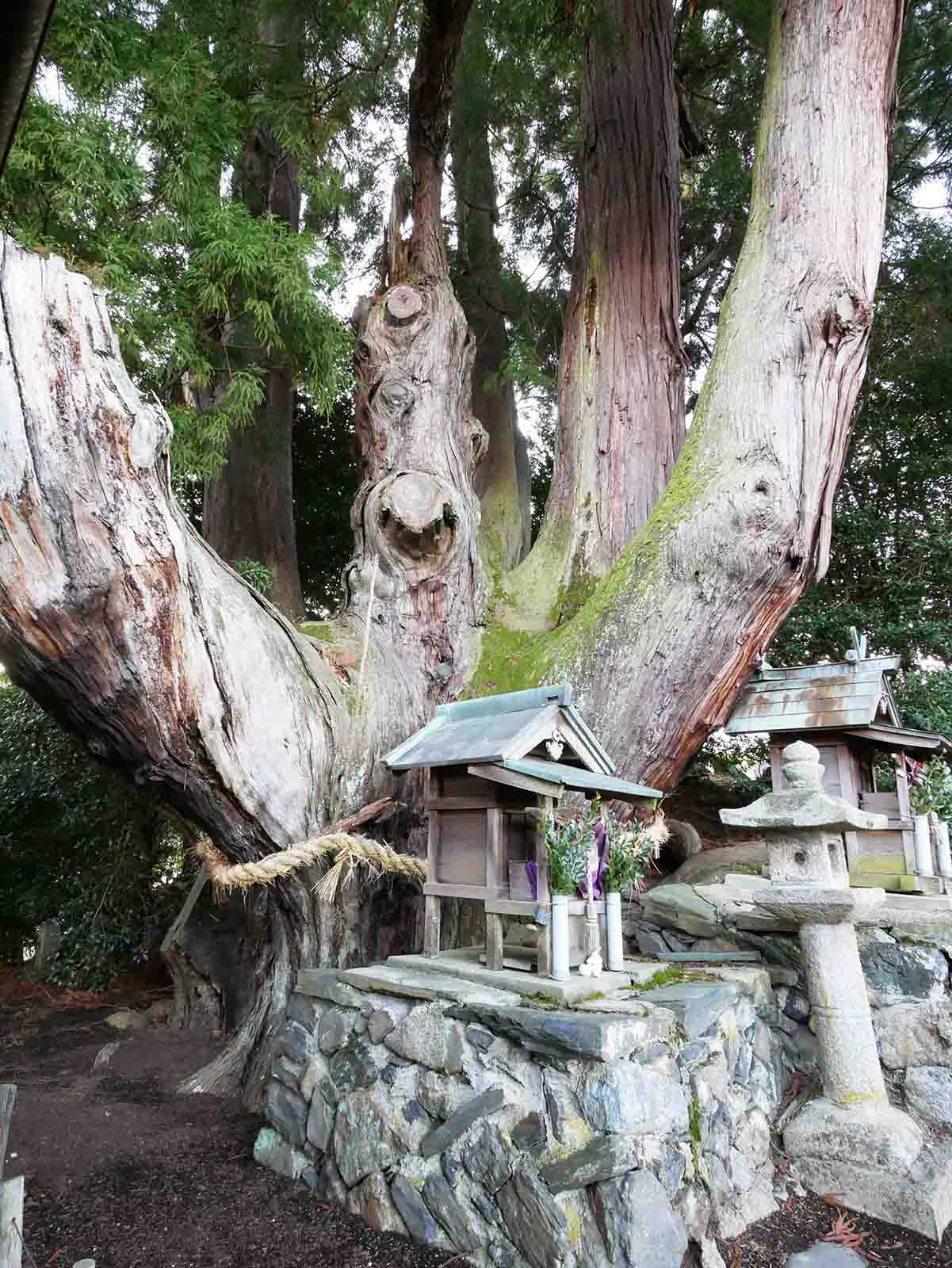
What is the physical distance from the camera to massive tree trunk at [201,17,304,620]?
6984 millimetres

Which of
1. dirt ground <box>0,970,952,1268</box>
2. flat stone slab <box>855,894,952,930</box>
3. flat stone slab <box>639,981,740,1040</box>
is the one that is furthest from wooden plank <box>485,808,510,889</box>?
flat stone slab <box>855,894,952,930</box>

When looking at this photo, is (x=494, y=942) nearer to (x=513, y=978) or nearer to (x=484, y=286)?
(x=513, y=978)

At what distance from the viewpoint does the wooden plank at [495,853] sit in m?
2.83

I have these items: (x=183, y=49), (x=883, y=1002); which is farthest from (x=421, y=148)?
(x=883, y=1002)

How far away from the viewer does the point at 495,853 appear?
284 cm

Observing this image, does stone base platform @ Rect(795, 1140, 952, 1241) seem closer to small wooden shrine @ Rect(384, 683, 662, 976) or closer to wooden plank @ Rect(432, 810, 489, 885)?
small wooden shrine @ Rect(384, 683, 662, 976)

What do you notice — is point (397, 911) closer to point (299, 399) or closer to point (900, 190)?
point (299, 399)

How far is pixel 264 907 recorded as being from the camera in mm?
4309

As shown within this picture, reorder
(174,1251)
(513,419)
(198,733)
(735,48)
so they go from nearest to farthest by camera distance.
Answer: (174,1251) < (198,733) < (735,48) < (513,419)

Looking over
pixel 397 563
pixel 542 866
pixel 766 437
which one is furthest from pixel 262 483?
pixel 542 866

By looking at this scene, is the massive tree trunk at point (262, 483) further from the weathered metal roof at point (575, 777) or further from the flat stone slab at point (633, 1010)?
the flat stone slab at point (633, 1010)

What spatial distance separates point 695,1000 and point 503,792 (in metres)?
0.94

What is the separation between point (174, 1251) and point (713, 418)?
413cm

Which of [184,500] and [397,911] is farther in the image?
[184,500]
